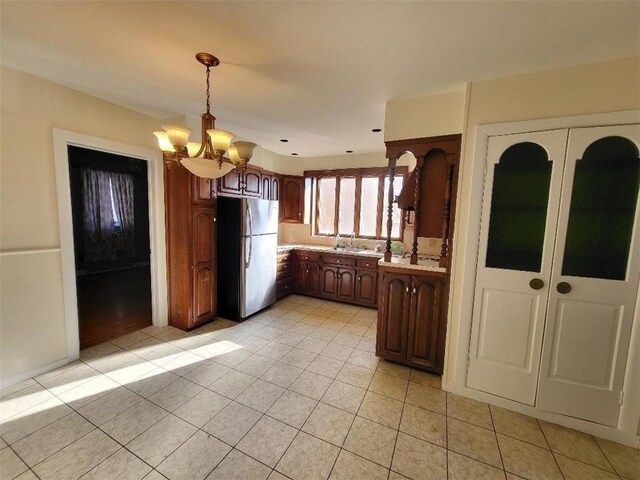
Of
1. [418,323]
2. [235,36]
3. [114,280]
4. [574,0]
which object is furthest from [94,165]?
[574,0]

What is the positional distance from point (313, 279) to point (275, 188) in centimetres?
176

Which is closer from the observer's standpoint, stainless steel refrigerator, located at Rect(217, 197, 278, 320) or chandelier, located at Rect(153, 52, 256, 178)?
chandelier, located at Rect(153, 52, 256, 178)

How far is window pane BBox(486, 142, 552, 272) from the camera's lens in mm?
1883

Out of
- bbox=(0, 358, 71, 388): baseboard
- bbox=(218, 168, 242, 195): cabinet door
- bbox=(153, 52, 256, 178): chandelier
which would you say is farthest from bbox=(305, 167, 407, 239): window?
bbox=(0, 358, 71, 388): baseboard

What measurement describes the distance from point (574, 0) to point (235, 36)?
1.74m

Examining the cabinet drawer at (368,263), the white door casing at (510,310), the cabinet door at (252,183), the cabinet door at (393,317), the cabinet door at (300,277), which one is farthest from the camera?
the cabinet door at (300,277)

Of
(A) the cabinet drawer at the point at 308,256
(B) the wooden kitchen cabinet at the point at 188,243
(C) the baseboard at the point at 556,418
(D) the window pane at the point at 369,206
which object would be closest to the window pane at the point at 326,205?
(D) the window pane at the point at 369,206

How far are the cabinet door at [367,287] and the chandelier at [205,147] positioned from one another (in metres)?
2.71

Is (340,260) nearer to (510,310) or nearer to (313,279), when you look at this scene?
(313,279)

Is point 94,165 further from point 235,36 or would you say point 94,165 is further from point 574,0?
point 574,0

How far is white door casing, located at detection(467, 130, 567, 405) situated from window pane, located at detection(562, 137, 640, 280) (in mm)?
126

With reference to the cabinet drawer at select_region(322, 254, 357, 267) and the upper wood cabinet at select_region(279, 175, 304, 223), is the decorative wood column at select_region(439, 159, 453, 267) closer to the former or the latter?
the cabinet drawer at select_region(322, 254, 357, 267)

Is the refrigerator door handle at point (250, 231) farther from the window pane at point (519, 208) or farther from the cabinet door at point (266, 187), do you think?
the window pane at point (519, 208)

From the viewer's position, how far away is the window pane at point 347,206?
187 inches
